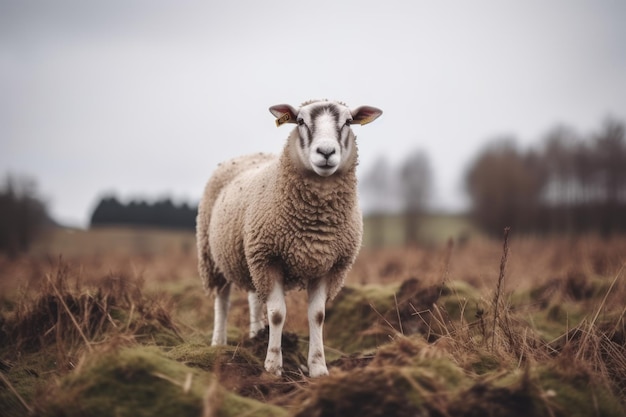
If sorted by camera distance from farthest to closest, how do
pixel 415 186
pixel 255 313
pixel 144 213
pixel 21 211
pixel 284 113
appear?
pixel 415 186, pixel 144 213, pixel 21 211, pixel 255 313, pixel 284 113

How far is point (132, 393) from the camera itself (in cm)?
265

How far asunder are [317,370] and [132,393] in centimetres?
176

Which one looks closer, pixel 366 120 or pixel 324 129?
pixel 324 129

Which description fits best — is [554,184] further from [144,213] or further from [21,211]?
[21,211]

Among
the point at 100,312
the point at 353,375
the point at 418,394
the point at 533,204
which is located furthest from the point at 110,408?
the point at 533,204

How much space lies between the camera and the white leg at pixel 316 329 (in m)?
4.08

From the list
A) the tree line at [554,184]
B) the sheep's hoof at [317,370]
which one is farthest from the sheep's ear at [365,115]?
the tree line at [554,184]

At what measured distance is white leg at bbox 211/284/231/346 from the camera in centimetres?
540

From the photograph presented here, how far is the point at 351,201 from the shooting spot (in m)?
4.31

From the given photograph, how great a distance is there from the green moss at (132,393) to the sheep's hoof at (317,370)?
Result: 1326mm

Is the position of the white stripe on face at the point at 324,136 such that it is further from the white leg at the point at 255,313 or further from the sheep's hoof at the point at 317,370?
the white leg at the point at 255,313

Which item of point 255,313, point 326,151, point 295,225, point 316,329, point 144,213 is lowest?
point 255,313

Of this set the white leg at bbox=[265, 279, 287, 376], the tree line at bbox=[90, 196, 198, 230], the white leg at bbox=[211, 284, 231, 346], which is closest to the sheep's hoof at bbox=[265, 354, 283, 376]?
the white leg at bbox=[265, 279, 287, 376]

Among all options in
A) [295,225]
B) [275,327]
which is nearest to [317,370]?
[275,327]
